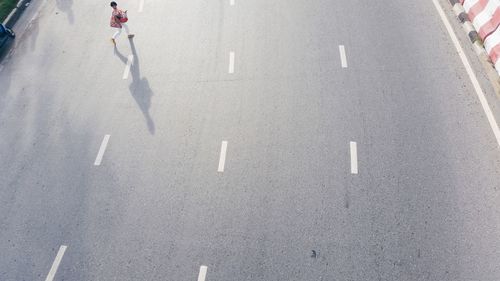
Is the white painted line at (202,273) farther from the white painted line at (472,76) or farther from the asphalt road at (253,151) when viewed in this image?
the white painted line at (472,76)

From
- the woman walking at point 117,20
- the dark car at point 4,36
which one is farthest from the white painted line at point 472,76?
the dark car at point 4,36

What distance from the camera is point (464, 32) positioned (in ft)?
29.9

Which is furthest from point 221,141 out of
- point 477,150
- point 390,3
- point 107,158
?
point 390,3

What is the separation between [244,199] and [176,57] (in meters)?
4.79

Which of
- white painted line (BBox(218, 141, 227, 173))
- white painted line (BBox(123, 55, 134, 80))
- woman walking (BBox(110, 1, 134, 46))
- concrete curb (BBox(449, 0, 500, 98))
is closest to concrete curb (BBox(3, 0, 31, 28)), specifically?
woman walking (BBox(110, 1, 134, 46))

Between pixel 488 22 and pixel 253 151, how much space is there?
259 inches

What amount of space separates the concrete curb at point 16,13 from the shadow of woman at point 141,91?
470 centimetres

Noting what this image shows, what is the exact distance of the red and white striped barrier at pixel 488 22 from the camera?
8039 mm

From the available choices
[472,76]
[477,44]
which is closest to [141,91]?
[472,76]

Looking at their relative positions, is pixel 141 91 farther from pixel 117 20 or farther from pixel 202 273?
pixel 202 273

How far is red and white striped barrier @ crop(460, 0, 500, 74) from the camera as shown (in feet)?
26.4

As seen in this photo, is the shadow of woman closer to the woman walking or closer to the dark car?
the woman walking

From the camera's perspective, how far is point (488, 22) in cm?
835

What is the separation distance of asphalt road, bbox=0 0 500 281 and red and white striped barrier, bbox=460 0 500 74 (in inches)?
18.9
